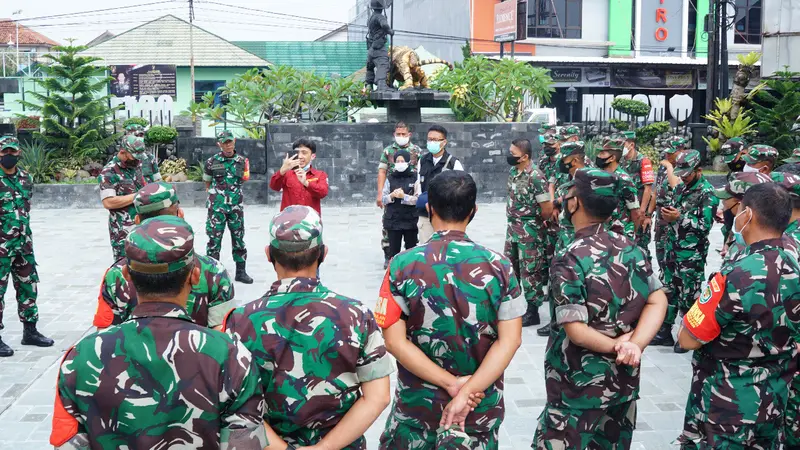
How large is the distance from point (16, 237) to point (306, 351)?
4.87 metres

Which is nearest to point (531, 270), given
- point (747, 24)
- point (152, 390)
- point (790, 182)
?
point (790, 182)

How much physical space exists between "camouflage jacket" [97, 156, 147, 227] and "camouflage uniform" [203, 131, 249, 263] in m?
1.71

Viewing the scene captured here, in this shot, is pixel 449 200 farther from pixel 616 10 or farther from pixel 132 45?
pixel 132 45

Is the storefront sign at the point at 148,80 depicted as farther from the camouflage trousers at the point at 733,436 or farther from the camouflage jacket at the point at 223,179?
the camouflage trousers at the point at 733,436

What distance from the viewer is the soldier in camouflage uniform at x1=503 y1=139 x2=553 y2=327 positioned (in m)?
7.27

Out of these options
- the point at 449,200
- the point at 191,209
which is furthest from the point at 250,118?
the point at 449,200

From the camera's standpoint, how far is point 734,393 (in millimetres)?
3578

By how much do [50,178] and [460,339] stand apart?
50.1ft

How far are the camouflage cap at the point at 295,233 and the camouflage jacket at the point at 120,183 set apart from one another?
15.6 ft

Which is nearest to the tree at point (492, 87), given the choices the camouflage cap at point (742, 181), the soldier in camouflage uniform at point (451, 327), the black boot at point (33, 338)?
the black boot at point (33, 338)

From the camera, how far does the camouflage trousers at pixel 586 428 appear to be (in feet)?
11.7

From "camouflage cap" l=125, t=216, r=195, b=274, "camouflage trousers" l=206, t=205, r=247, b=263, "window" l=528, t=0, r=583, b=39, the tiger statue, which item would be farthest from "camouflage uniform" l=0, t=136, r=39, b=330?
"window" l=528, t=0, r=583, b=39

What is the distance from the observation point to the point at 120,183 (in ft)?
23.3

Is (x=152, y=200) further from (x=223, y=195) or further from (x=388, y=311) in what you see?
(x=223, y=195)
